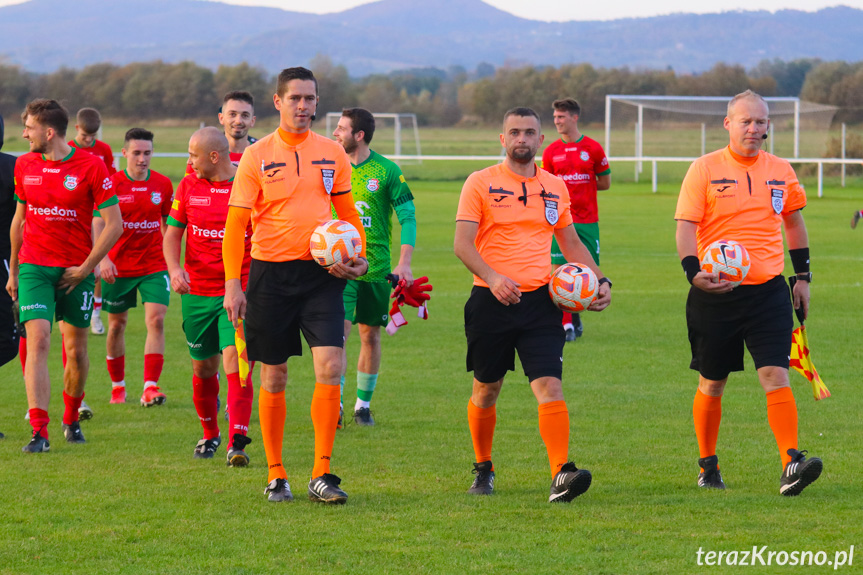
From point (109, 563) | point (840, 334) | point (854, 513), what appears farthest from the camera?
point (840, 334)

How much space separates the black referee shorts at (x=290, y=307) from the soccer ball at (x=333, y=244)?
18 cm

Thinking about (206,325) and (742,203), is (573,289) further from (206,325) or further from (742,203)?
(206,325)

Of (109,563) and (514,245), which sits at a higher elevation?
(514,245)

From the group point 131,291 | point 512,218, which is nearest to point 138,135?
point 131,291

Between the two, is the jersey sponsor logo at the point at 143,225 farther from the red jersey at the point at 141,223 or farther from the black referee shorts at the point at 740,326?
the black referee shorts at the point at 740,326

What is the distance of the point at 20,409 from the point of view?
9031mm

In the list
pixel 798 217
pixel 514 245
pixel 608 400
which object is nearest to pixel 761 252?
pixel 798 217

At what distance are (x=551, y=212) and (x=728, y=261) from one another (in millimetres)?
967

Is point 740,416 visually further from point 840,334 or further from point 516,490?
point 840,334

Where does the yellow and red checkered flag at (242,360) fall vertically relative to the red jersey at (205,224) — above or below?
below

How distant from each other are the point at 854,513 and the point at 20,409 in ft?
20.4

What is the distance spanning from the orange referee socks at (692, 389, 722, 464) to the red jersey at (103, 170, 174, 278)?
477 centimetres

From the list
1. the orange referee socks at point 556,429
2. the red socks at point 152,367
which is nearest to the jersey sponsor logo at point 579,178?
the red socks at point 152,367

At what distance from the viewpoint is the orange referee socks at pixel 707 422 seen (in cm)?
648
